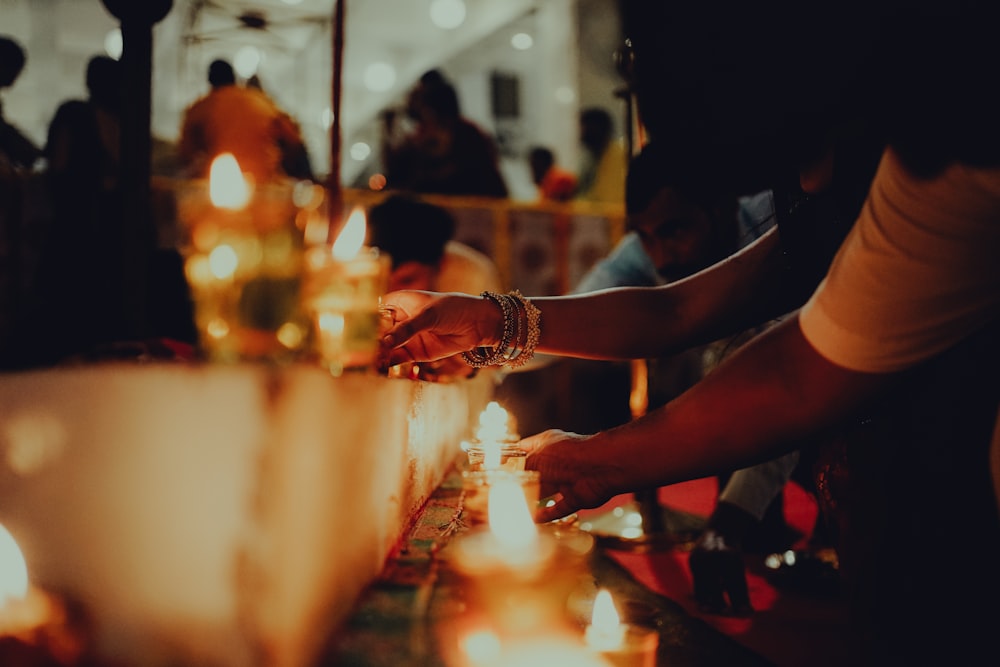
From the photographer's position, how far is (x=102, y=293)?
2.41 metres

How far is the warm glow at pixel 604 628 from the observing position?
98cm

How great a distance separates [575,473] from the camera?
1.29 m

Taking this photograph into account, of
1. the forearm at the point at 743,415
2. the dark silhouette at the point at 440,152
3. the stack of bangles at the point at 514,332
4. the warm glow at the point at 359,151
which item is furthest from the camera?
the warm glow at the point at 359,151

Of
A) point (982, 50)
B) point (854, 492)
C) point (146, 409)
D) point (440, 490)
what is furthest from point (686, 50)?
point (146, 409)

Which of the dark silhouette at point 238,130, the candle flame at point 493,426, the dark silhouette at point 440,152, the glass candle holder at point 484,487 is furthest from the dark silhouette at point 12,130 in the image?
the glass candle holder at point 484,487

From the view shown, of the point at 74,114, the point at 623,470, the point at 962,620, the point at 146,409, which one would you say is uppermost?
the point at 74,114

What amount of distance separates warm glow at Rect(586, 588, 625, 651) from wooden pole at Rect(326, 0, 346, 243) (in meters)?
0.79

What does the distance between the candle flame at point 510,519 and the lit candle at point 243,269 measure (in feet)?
0.91

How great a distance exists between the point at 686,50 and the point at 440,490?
983 mm

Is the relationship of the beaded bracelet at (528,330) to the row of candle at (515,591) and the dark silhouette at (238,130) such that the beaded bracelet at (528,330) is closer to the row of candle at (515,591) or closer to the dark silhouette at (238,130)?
the row of candle at (515,591)

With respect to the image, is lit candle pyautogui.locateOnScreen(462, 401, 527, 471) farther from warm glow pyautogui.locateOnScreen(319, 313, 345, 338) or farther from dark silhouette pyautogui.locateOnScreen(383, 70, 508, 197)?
dark silhouette pyautogui.locateOnScreen(383, 70, 508, 197)

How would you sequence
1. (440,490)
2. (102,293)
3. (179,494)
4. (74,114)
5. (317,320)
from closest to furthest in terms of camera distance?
(179,494), (317,320), (440,490), (102,293), (74,114)

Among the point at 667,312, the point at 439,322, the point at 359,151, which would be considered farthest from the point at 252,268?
the point at 359,151

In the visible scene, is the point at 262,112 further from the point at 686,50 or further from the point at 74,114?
the point at 686,50
